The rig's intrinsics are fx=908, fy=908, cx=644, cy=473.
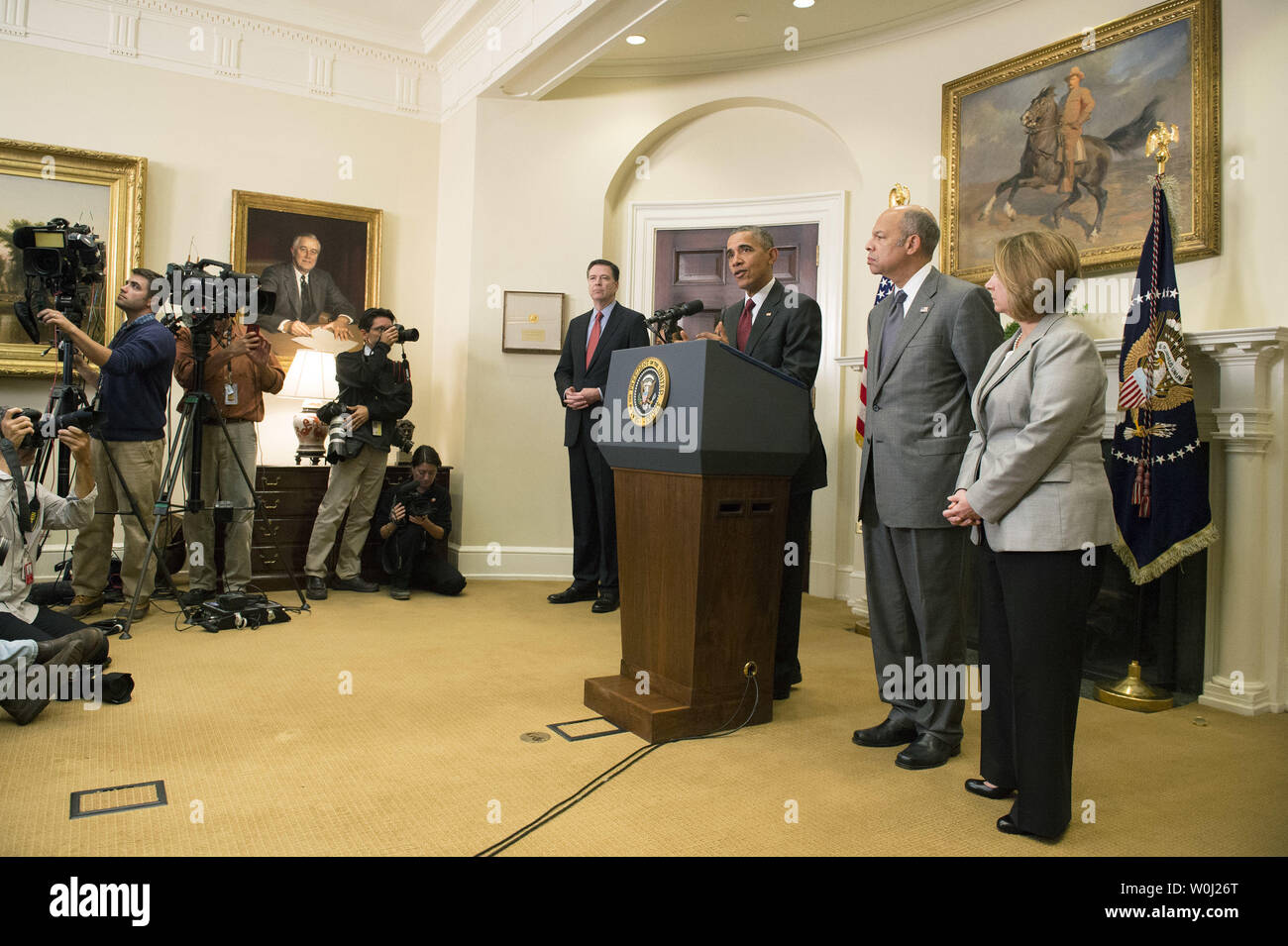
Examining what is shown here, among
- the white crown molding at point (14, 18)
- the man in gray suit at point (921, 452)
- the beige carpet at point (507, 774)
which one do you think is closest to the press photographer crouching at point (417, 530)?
the beige carpet at point (507, 774)

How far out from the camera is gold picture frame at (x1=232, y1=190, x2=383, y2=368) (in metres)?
5.96

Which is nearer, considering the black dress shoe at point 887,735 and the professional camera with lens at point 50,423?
the black dress shoe at point 887,735

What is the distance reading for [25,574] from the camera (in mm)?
3076

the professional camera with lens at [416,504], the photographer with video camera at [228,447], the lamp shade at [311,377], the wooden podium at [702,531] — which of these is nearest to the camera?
the wooden podium at [702,531]

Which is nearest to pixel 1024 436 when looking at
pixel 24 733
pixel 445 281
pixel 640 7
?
pixel 24 733

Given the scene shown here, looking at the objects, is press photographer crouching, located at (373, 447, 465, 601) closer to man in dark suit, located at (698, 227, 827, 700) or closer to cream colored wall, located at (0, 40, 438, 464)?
cream colored wall, located at (0, 40, 438, 464)

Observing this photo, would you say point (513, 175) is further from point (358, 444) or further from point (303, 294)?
point (358, 444)

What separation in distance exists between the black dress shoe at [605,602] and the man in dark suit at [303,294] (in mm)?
2692

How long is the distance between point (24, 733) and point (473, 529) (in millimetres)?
3537

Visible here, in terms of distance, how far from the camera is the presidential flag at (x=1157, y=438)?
3.49 m

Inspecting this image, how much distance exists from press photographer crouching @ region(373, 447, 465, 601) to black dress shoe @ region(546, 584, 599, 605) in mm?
594

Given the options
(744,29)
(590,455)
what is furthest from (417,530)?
(744,29)

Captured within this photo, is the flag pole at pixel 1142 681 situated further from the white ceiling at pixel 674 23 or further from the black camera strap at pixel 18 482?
the black camera strap at pixel 18 482

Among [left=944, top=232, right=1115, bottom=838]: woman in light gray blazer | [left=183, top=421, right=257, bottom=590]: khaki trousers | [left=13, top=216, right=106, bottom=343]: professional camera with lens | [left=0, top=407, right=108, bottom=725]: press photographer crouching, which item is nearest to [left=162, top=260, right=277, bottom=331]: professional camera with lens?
[left=13, top=216, right=106, bottom=343]: professional camera with lens
